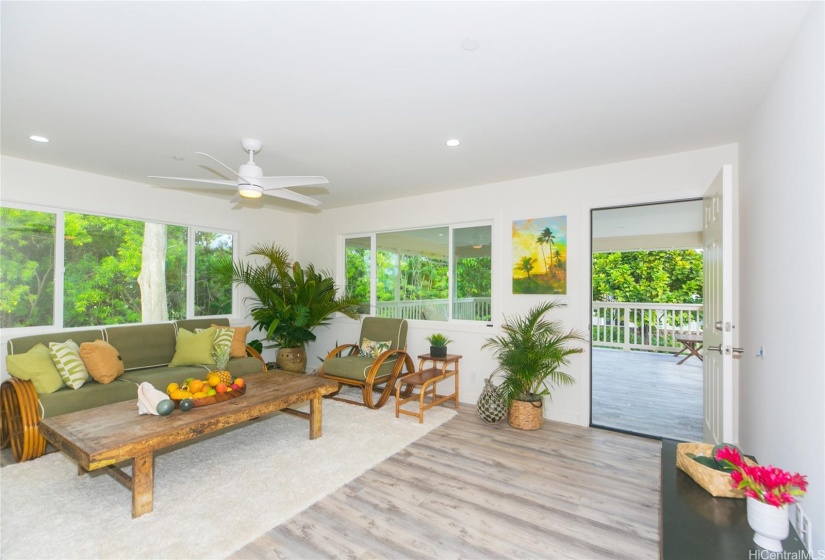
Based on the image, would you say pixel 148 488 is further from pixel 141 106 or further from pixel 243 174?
pixel 141 106

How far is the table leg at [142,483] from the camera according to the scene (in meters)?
2.26

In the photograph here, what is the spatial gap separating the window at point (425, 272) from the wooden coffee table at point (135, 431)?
2.42 m

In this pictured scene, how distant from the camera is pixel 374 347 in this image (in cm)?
488

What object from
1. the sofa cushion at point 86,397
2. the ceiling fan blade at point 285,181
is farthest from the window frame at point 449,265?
the sofa cushion at point 86,397

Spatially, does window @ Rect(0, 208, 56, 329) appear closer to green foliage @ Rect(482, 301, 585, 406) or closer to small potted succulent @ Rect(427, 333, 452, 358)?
small potted succulent @ Rect(427, 333, 452, 358)

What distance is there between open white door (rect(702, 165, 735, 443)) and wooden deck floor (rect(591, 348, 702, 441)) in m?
0.98

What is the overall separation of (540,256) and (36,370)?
183 inches

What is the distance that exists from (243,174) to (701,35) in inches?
115

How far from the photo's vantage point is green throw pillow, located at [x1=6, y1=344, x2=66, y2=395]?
3.14m

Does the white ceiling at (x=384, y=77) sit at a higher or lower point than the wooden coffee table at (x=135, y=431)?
higher

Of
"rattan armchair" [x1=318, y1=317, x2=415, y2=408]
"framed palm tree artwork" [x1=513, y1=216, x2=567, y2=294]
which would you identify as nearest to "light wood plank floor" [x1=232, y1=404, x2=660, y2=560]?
"rattan armchair" [x1=318, y1=317, x2=415, y2=408]

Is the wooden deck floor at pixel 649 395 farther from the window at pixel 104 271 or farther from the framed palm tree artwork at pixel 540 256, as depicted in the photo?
the window at pixel 104 271

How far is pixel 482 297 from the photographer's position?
187 inches

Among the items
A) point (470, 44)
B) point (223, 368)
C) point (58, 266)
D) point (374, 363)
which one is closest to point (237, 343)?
point (223, 368)
